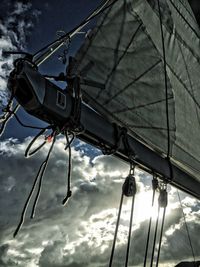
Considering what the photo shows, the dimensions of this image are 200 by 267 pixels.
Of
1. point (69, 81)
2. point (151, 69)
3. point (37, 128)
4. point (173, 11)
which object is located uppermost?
point (173, 11)

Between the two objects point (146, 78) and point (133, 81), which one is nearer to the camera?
point (133, 81)

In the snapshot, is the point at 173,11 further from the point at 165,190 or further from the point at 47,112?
the point at 47,112

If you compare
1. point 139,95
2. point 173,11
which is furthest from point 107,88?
point 173,11

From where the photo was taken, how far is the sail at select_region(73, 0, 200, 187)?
3.33 metres

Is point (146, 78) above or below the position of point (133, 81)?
above

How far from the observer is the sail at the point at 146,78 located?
131 inches

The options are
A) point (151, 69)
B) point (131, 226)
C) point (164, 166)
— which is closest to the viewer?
point (131, 226)

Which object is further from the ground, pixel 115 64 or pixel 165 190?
pixel 115 64

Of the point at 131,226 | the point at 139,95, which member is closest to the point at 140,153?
the point at 131,226

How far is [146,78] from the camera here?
4.07m

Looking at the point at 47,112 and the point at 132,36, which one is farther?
the point at 132,36

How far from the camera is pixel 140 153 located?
3.18 metres

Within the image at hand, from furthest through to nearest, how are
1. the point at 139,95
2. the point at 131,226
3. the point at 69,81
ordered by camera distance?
1. the point at 139,95
2. the point at 131,226
3. the point at 69,81

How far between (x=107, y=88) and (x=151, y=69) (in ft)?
3.63
